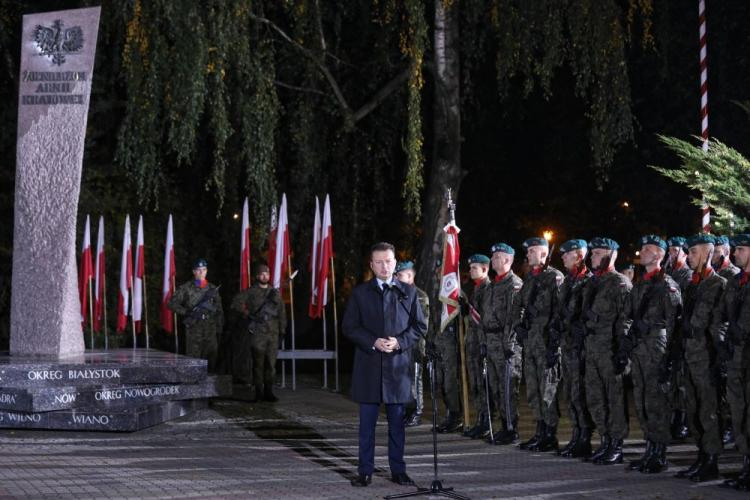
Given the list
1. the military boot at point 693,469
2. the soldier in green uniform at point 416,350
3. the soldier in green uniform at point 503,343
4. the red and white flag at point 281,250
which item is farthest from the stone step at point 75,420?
the military boot at point 693,469

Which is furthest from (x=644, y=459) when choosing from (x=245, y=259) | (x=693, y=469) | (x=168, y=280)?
(x=168, y=280)

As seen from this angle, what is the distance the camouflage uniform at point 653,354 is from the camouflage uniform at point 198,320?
783 cm

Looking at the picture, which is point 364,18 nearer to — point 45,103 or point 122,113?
point 122,113

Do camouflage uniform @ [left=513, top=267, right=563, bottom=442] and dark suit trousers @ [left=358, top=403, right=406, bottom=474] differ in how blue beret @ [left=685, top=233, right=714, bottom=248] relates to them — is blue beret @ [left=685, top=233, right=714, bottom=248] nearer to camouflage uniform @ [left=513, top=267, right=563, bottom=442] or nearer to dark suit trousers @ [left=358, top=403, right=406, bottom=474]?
A: camouflage uniform @ [left=513, top=267, right=563, bottom=442]

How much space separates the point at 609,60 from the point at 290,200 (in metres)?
6.48

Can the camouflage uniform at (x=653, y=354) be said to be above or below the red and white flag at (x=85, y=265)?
below

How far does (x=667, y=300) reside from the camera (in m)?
11.3

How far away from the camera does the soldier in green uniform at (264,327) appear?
58.3 feet

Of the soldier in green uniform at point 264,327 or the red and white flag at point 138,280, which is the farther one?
the red and white flag at point 138,280

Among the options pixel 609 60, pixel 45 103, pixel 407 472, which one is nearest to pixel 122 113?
pixel 45 103

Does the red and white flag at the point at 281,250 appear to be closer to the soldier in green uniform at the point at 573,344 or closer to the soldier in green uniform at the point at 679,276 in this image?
the soldier in green uniform at the point at 679,276

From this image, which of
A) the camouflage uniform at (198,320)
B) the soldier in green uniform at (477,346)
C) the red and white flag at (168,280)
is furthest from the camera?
the red and white flag at (168,280)

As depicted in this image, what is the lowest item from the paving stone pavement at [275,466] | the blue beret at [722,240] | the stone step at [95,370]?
the paving stone pavement at [275,466]

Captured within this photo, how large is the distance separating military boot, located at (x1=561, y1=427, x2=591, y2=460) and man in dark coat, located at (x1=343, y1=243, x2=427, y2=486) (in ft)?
8.34
